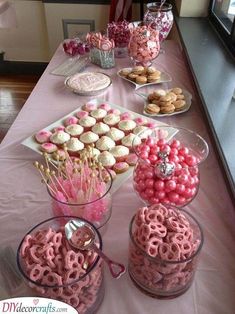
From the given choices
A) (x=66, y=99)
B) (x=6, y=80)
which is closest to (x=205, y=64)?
(x=66, y=99)

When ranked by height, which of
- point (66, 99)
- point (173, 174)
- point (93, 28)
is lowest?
point (93, 28)

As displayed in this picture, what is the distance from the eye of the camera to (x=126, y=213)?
0.67 meters

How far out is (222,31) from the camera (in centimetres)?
142

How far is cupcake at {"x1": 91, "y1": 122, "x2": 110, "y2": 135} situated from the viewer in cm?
85

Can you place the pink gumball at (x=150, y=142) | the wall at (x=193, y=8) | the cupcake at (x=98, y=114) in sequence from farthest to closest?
the wall at (x=193, y=8) → the cupcake at (x=98, y=114) → the pink gumball at (x=150, y=142)

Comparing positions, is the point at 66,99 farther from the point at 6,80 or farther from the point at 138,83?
the point at 6,80

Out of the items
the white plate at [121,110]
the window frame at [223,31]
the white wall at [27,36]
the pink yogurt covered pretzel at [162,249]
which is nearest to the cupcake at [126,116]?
the white plate at [121,110]

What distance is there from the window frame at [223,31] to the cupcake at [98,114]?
2.19 feet

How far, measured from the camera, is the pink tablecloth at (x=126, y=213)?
0.51 metres

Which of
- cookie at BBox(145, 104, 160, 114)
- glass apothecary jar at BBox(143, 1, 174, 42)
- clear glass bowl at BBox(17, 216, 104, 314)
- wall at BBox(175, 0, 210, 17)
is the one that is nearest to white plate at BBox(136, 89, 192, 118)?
cookie at BBox(145, 104, 160, 114)

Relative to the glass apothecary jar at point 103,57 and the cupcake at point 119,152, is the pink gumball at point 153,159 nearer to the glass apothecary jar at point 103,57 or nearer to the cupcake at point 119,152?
the cupcake at point 119,152

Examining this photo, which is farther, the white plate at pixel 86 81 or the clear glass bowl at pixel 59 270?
the white plate at pixel 86 81

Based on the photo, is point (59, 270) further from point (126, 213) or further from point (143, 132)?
point (143, 132)

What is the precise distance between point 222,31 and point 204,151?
0.91 m
